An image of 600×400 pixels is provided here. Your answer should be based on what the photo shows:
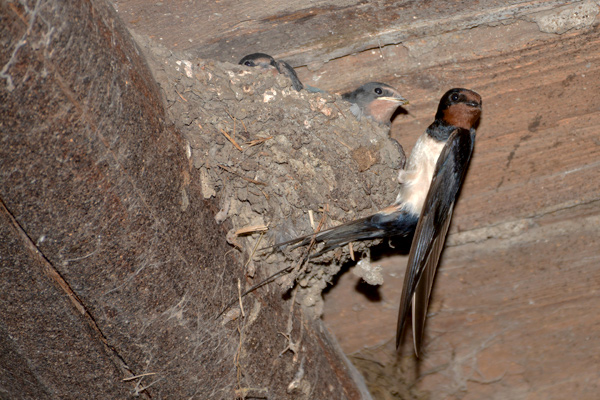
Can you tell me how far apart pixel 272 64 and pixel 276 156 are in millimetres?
470

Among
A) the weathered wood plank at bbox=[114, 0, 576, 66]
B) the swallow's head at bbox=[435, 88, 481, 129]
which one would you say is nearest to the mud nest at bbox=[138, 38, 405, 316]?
the weathered wood plank at bbox=[114, 0, 576, 66]

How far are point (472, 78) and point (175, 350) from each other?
164 cm

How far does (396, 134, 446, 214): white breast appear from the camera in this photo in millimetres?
2617

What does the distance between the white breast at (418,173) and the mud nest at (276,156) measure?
9 centimetres

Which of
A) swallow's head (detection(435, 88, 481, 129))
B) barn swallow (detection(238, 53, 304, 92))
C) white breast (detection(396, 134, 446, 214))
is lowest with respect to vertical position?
white breast (detection(396, 134, 446, 214))

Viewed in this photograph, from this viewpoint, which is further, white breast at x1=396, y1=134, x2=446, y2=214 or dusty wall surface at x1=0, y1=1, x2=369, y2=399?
white breast at x1=396, y1=134, x2=446, y2=214

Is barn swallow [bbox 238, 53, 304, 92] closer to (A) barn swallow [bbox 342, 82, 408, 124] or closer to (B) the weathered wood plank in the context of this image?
(B) the weathered wood plank

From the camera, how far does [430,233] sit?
7.68 feet

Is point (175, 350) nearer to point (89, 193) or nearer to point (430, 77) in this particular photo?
point (89, 193)

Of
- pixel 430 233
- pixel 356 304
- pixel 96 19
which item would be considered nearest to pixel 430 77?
pixel 430 233

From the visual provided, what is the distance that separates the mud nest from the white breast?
9 cm

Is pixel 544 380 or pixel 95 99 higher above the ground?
pixel 95 99

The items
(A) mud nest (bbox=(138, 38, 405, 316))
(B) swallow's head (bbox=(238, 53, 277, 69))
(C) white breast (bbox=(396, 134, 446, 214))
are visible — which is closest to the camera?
(A) mud nest (bbox=(138, 38, 405, 316))

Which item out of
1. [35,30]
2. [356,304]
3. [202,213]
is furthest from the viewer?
[356,304]
